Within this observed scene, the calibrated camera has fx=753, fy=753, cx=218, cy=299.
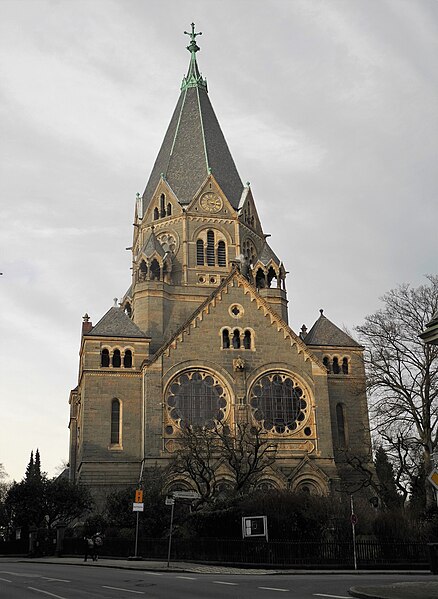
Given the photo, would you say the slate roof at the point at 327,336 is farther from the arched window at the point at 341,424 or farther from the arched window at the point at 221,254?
the arched window at the point at 221,254

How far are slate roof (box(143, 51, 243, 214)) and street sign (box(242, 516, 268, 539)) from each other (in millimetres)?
38983

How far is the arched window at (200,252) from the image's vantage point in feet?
204

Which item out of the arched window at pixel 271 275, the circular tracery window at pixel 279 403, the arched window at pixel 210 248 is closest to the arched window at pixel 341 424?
the circular tracery window at pixel 279 403

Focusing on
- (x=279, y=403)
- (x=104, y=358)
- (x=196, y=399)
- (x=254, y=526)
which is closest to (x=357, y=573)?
(x=254, y=526)

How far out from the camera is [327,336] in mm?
57281

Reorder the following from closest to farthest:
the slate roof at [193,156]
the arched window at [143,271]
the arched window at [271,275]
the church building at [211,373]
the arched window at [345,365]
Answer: the church building at [211,373]
the arched window at [345,365]
the arched window at [143,271]
the arched window at [271,275]
the slate roof at [193,156]

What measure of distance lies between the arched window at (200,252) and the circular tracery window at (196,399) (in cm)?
1349

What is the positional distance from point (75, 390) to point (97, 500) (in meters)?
21.0

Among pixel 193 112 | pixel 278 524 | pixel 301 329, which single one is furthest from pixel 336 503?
pixel 193 112

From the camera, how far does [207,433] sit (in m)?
46.3

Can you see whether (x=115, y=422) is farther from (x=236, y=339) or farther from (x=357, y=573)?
(x=357, y=573)

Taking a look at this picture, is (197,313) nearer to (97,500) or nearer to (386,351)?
(97,500)

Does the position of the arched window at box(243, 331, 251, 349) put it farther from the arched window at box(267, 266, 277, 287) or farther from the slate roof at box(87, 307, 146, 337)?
the arched window at box(267, 266, 277, 287)

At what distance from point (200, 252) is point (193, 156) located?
409 inches
